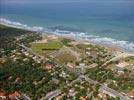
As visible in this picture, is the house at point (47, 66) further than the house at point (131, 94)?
Yes

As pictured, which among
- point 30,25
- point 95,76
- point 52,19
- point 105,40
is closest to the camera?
point 95,76

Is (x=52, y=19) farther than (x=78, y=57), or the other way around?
(x=52, y=19)

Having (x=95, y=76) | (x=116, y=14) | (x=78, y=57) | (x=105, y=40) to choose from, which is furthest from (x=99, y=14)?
(x=95, y=76)

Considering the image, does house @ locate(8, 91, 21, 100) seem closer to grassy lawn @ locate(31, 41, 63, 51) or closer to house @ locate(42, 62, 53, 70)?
house @ locate(42, 62, 53, 70)

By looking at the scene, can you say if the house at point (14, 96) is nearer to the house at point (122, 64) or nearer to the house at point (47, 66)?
the house at point (47, 66)

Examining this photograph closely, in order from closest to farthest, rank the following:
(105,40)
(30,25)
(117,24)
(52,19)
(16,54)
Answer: (16,54), (105,40), (117,24), (30,25), (52,19)

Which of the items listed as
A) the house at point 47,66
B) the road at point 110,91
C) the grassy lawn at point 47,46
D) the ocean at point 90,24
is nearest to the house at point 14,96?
the house at point 47,66

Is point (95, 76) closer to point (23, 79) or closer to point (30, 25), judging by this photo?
point (23, 79)

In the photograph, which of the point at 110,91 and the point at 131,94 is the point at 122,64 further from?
the point at 131,94
